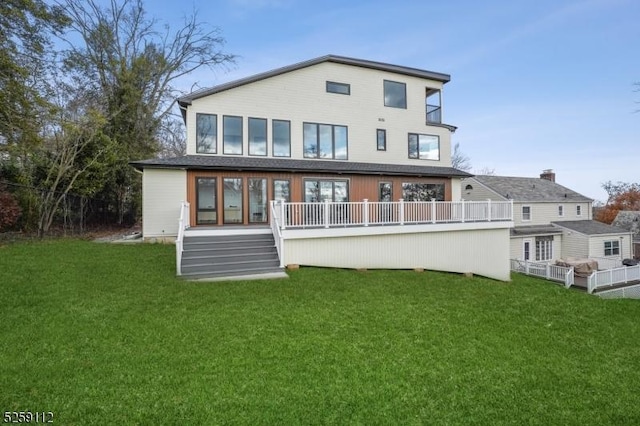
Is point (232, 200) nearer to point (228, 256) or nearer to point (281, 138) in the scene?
point (281, 138)

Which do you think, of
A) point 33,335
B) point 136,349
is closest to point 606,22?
point 136,349

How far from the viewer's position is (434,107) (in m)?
16.9

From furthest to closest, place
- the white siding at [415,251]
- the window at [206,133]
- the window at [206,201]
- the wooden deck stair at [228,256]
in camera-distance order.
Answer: the window at [206,133], the window at [206,201], the white siding at [415,251], the wooden deck stair at [228,256]

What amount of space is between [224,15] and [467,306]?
20.3 meters

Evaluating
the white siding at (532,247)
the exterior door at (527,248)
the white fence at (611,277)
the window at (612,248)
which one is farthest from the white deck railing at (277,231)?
the window at (612,248)

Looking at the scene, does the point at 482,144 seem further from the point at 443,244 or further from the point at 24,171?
the point at 24,171

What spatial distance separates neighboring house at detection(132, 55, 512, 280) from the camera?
10.8 meters

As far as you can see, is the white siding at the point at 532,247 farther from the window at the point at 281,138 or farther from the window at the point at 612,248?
the window at the point at 281,138

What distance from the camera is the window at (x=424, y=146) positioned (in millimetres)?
16219

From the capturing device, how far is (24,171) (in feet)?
48.7

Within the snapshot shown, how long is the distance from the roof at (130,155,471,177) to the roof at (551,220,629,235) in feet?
42.2

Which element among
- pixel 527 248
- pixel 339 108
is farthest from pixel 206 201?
pixel 527 248

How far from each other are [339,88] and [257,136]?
4.54 metres

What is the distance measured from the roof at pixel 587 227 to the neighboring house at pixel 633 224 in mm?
4656
